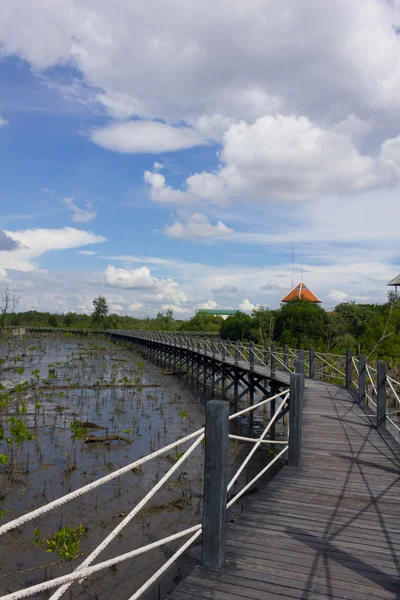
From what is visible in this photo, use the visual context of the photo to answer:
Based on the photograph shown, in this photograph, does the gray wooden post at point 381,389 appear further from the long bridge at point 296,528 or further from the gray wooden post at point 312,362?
the gray wooden post at point 312,362

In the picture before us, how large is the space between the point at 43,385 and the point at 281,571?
18320 millimetres

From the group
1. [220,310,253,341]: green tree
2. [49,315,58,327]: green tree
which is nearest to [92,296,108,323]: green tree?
[49,315,58,327]: green tree

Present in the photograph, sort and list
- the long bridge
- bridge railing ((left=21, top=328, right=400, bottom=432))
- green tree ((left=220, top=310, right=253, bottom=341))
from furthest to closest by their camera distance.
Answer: green tree ((left=220, top=310, right=253, bottom=341))
bridge railing ((left=21, top=328, right=400, bottom=432))
the long bridge

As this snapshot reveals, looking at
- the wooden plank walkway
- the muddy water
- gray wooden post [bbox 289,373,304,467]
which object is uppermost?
gray wooden post [bbox 289,373,304,467]

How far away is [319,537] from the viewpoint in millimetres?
3785

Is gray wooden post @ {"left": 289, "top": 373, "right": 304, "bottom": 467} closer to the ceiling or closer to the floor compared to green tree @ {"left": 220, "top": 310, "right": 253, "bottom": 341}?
closer to the floor

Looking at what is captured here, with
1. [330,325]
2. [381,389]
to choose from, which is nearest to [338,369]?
[381,389]

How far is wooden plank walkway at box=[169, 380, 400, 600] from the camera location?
9.81ft

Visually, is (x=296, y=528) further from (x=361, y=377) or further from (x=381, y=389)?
(x=361, y=377)

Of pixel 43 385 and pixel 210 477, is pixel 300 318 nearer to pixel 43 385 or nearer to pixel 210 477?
pixel 43 385

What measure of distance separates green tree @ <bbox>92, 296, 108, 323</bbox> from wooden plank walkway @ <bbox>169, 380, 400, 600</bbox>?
8843 cm

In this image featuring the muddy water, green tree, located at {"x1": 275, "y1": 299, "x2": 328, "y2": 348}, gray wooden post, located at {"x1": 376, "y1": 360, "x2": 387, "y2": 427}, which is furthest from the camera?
green tree, located at {"x1": 275, "y1": 299, "x2": 328, "y2": 348}

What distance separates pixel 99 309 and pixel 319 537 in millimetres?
91347

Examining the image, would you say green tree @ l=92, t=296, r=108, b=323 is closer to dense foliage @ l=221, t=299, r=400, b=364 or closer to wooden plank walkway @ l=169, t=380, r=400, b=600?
dense foliage @ l=221, t=299, r=400, b=364
